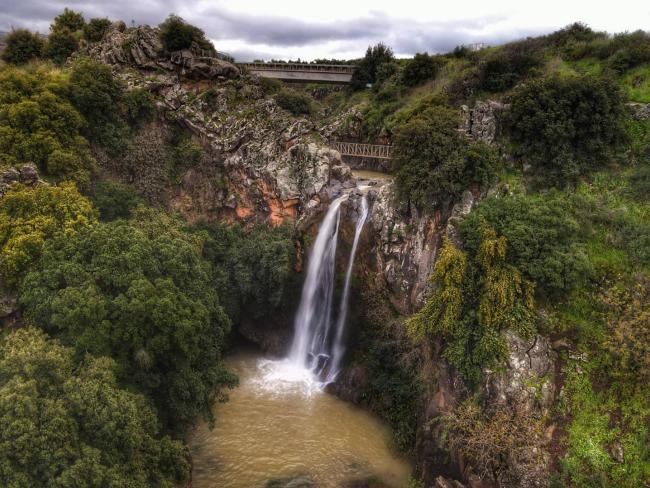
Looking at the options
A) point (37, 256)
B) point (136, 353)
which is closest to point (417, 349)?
point (136, 353)

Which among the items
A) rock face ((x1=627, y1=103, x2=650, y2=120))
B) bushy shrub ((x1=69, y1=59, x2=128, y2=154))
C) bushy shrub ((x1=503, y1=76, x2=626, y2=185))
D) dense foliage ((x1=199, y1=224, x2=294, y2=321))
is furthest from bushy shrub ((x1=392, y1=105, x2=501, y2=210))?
bushy shrub ((x1=69, y1=59, x2=128, y2=154))

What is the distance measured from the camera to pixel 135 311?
51.3 ft

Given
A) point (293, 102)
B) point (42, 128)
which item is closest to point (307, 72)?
point (293, 102)

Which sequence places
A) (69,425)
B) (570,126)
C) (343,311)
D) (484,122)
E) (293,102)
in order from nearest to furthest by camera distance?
(69,425) → (570,126) → (484,122) → (343,311) → (293,102)

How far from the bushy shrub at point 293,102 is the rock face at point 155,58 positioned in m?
4.23

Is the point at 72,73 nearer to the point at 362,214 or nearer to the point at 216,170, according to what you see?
the point at 216,170

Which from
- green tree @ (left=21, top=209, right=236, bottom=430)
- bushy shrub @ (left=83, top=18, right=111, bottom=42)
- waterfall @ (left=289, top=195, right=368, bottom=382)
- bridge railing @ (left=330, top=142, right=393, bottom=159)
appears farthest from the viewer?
bushy shrub @ (left=83, top=18, right=111, bottom=42)

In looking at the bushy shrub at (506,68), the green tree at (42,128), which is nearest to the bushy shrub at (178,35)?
the green tree at (42,128)

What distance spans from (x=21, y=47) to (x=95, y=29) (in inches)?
247

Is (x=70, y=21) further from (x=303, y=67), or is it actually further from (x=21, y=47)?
(x=303, y=67)

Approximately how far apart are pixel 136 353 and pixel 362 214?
14.0m

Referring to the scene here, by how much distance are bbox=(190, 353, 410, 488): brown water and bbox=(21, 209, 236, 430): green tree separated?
232 centimetres

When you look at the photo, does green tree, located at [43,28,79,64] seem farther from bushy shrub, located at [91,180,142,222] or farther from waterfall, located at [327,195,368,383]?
waterfall, located at [327,195,368,383]

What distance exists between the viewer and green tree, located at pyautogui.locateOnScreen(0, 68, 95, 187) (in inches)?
886
